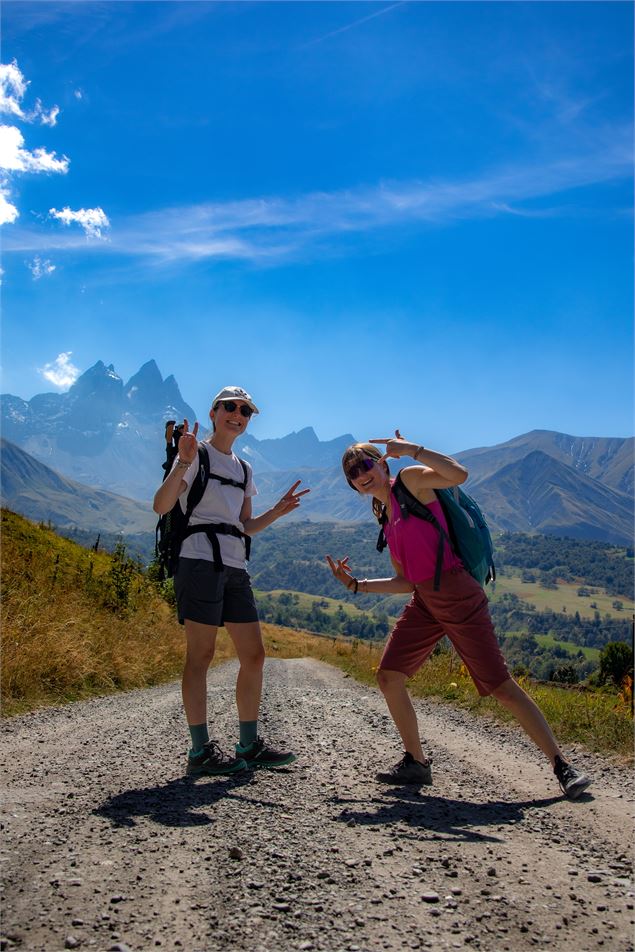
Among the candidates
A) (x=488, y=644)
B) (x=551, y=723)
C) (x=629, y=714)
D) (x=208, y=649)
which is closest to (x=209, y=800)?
(x=208, y=649)

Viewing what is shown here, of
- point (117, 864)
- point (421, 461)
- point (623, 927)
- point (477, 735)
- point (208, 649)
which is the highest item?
point (421, 461)

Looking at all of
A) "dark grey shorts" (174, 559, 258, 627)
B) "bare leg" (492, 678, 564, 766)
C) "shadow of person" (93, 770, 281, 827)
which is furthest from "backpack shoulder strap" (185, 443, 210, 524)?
"bare leg" (492, 678, 564, 766)

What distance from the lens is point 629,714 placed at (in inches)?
265

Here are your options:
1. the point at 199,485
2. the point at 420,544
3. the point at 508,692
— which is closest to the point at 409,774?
the point at 508,692

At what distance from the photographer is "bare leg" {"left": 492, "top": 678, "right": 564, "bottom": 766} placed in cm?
426

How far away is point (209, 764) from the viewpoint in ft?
14.7

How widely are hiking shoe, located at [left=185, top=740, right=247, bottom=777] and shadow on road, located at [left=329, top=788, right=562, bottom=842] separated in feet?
2.92

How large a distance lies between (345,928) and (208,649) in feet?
8.50

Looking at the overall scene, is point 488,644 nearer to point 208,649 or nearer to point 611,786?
point 611,786

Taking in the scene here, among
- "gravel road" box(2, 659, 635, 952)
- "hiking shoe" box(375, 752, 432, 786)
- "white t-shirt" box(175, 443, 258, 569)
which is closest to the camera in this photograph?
"gravel road" box(2, 659, 635, 952)

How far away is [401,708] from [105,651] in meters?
6.82

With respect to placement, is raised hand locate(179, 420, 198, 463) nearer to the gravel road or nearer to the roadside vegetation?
the gravel road

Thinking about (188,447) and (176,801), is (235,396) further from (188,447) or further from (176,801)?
(176,801)

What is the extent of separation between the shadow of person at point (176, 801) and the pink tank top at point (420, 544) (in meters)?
1.78
